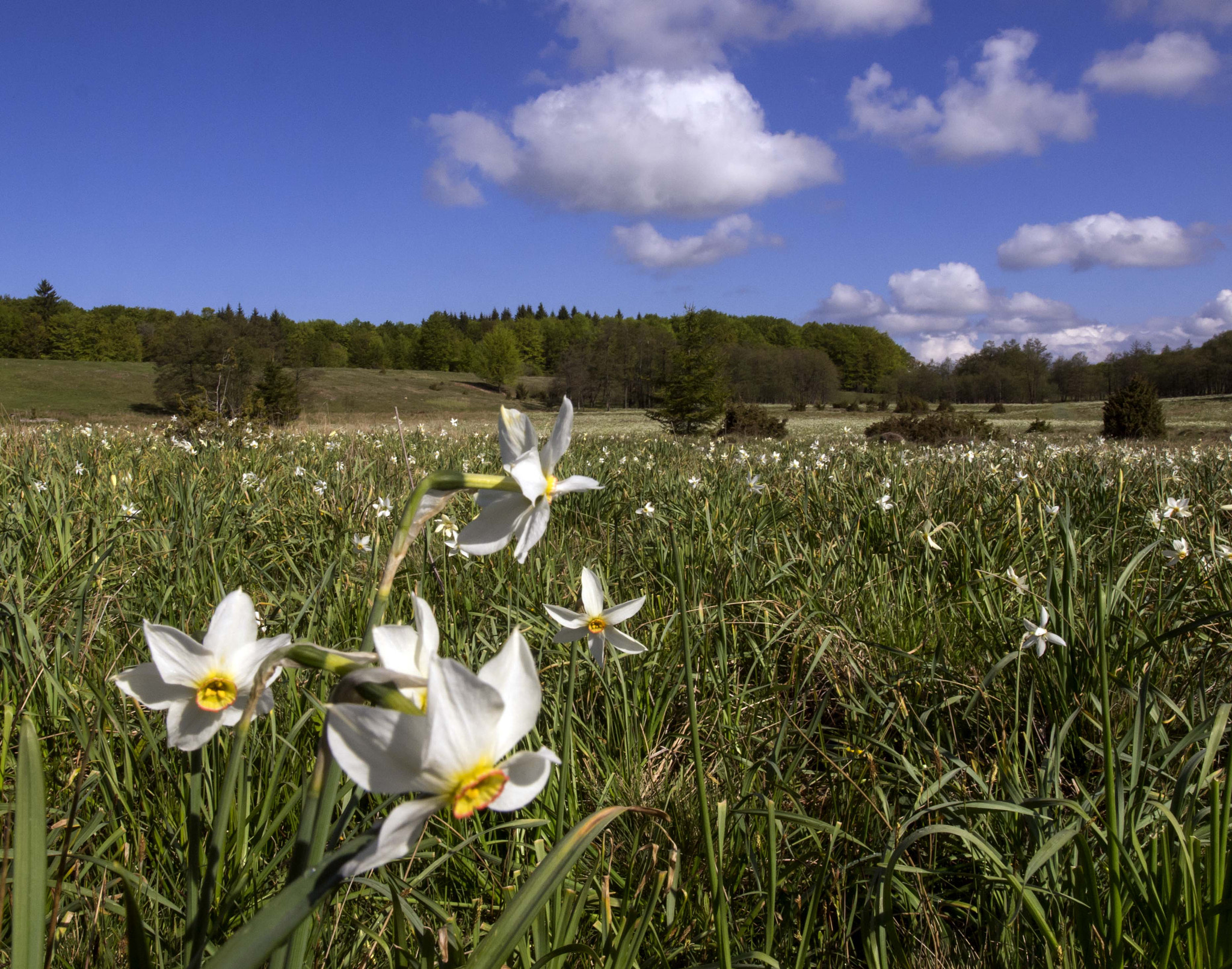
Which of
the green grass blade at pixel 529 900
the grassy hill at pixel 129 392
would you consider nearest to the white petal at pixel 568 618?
the green grass blade at pixel 529 900

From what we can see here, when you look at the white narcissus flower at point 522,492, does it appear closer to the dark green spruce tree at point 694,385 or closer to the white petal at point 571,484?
the white petal at point 571,484

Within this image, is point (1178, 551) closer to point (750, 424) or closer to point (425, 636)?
point (425, 636)

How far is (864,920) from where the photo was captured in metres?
1.36

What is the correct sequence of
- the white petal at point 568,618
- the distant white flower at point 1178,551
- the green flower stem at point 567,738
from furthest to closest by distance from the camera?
the distant white flower at point 1178,551 < the green flower stem at point 567,738 < the white petal at point 568,618

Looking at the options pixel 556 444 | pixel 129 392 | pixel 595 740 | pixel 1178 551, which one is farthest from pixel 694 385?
pixel 129 392

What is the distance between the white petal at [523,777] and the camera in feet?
1.86

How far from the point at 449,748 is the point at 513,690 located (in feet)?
0.23

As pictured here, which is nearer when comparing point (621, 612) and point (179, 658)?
point (179, 658)

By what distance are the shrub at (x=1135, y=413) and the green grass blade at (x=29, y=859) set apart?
87.6 feet

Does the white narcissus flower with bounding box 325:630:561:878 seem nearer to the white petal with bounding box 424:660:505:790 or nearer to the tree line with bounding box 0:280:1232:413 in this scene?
the white petal with bounding box 424:660:505:790

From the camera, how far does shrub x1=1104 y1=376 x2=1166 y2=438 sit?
73.8 ft

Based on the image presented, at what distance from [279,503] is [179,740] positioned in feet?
14.9

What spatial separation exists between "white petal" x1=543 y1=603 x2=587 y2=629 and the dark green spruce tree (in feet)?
96.9

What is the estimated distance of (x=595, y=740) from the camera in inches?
85.1
